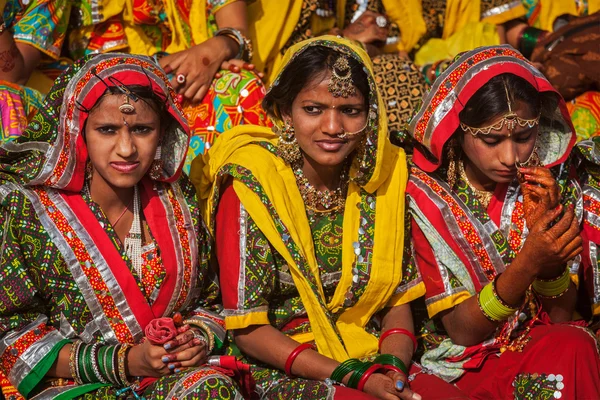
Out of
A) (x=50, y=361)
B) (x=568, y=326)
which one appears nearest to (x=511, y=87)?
(x=568, y=326)

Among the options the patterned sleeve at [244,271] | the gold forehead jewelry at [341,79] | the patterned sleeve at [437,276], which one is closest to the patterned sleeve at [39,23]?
the patterned sleeve at [244,271]

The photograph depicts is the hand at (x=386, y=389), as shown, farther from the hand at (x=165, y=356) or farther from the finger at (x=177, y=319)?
the finger at (x=177, y=319)

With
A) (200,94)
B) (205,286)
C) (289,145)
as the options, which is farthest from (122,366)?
(200,94)

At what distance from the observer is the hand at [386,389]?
12.1ft

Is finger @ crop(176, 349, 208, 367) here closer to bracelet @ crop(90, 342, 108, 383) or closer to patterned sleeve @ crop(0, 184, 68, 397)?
bracelet @ crop(90, 342, 108, 383)

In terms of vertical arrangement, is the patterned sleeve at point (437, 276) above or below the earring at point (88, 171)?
below

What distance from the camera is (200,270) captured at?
4.21 meters

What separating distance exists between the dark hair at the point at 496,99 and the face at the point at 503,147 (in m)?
0.03

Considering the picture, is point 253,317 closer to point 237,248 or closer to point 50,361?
point 237,248

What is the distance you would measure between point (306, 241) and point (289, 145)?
436 mm

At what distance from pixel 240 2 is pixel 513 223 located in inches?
84.4

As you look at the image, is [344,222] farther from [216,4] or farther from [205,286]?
[216,4]

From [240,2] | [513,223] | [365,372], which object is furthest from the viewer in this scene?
[240,2]

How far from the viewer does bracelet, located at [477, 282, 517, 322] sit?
404 centimetres
